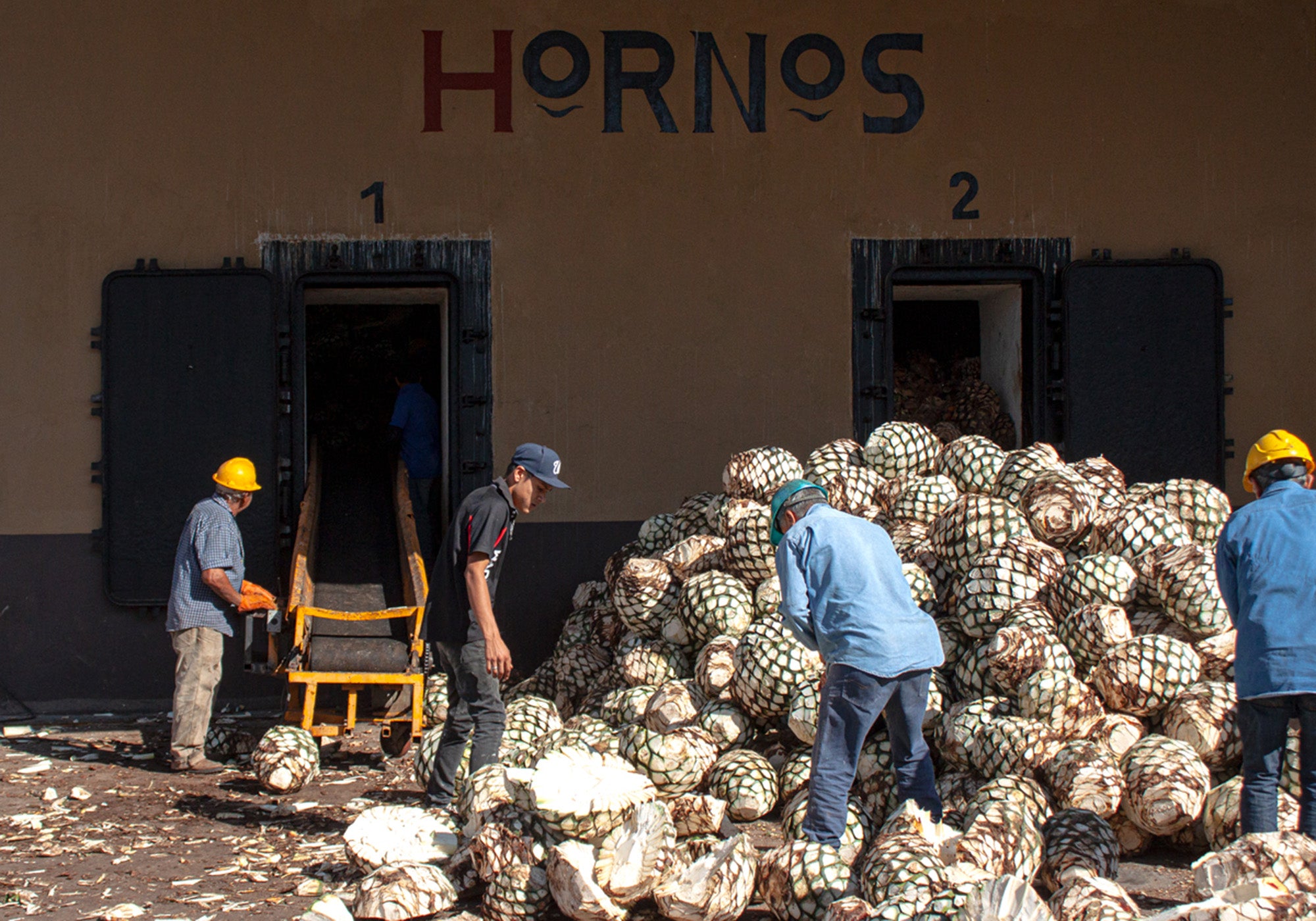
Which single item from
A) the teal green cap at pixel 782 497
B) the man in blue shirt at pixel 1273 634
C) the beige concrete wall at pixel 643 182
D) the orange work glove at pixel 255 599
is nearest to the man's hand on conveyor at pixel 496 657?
the teal green cap at pixel 782 497

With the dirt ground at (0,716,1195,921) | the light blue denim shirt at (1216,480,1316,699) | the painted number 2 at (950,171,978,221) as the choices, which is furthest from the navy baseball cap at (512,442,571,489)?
the painted number 2 at (950,171,978,221)

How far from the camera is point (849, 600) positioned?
4.88m

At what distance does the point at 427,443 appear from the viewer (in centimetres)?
971

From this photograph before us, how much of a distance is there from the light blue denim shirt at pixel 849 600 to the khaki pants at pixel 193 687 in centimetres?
394

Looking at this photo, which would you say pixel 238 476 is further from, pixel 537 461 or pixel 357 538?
pixel 537 461

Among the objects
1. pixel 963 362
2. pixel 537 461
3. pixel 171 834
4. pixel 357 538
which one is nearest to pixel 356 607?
pixel 357 538

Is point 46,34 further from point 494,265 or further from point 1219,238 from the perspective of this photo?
point 1219,238

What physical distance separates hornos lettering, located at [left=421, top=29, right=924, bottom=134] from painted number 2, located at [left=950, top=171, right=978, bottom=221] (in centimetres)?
50

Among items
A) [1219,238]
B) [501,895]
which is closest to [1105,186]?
[1219,238]

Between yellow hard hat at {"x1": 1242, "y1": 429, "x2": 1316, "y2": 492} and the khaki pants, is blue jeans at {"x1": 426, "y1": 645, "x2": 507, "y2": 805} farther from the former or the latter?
yellow hard hat at {"x1": 1242, "y1": 429, "x2": 1316, "y2": 492}

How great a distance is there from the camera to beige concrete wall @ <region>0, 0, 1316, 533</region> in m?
8.47

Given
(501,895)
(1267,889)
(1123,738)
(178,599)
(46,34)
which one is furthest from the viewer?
(46,34)

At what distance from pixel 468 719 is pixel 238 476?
2.61m

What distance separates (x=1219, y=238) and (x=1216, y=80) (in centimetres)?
114
